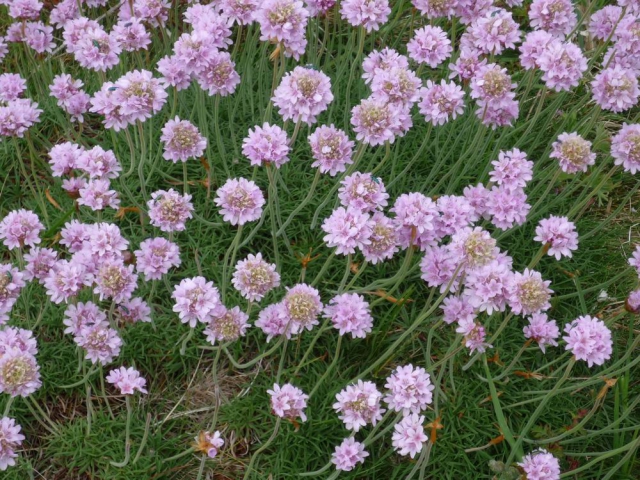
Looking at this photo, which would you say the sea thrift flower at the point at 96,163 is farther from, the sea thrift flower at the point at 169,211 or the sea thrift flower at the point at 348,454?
the sea thrift flower at the point at 348,454

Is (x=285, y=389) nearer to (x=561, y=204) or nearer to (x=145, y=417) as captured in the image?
(x=145, y=417)

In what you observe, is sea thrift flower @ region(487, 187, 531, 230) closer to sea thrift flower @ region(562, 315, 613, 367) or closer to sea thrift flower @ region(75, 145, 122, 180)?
sea thrift flower @ region(562, 315, 613, 367)

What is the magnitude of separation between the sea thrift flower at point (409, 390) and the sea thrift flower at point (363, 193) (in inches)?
21.6

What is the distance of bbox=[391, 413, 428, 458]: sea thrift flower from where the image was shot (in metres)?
2.40

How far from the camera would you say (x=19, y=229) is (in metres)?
2.71

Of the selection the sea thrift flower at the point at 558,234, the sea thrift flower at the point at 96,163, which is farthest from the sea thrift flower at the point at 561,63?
the sea thrift flower at the point at 96,163

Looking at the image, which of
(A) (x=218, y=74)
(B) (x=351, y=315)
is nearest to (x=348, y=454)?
(B) (x=351, y=315)

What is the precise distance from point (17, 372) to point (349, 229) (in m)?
1.12

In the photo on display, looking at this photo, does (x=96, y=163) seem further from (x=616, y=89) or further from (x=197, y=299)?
(x=616, y=89)

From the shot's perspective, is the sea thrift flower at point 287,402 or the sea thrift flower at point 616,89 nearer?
the sea thrift flower at point 287,402

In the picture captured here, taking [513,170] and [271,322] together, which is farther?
[513,170]

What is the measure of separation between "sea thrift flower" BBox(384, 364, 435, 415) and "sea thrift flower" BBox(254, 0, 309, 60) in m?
1.32

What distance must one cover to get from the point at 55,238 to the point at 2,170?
0.63 m

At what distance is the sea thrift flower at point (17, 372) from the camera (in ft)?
7.74
